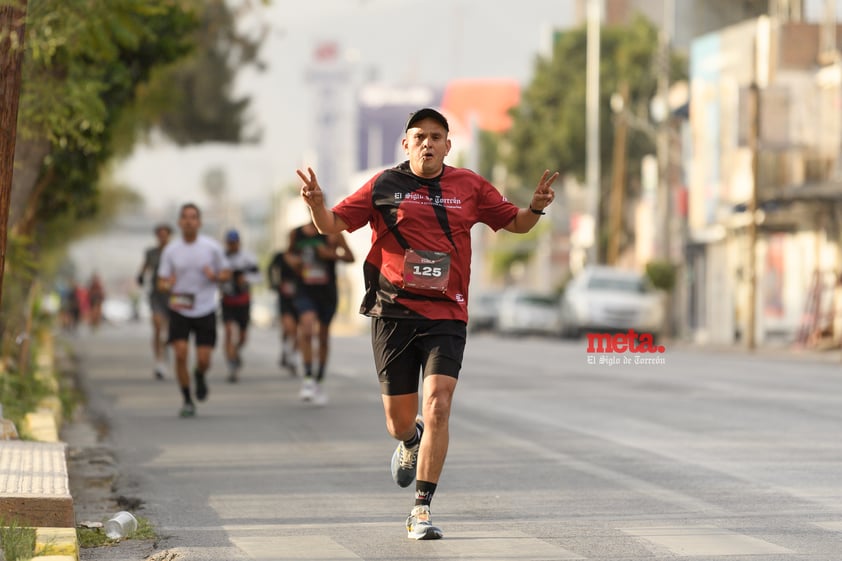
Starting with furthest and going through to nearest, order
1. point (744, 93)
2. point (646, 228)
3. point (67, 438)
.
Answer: point (646, 228), point (744, 93), point (67, 438)

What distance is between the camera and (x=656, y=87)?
70.5 metres

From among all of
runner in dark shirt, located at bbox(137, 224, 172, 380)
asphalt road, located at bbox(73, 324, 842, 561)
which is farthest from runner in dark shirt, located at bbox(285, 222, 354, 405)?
A: runner in dark shirt, located at bbox(137, 224, 172, 380)

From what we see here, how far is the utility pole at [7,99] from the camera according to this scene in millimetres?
9398

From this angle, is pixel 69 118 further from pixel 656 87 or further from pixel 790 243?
pixel 656 87

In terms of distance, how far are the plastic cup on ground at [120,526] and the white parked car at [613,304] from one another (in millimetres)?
35155

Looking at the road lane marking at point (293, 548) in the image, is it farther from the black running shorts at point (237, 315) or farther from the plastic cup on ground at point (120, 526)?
the black running shorts at point (237, 315)

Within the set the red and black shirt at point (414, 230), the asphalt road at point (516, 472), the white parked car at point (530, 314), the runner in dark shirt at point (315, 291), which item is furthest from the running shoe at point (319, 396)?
the white parked car at point (530, 314)

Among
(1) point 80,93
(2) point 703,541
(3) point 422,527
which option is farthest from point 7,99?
(1) point 80,93

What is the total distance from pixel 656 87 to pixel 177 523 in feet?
206

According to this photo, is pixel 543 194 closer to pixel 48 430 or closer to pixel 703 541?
pixel 703 541

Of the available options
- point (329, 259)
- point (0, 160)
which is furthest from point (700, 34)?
point (0, 160)

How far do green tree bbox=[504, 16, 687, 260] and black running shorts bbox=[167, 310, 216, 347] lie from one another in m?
55.1

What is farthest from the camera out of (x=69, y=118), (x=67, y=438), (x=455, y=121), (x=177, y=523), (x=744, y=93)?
(x=455, y=121)

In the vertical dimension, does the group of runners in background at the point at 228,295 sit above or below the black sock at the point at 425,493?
above
